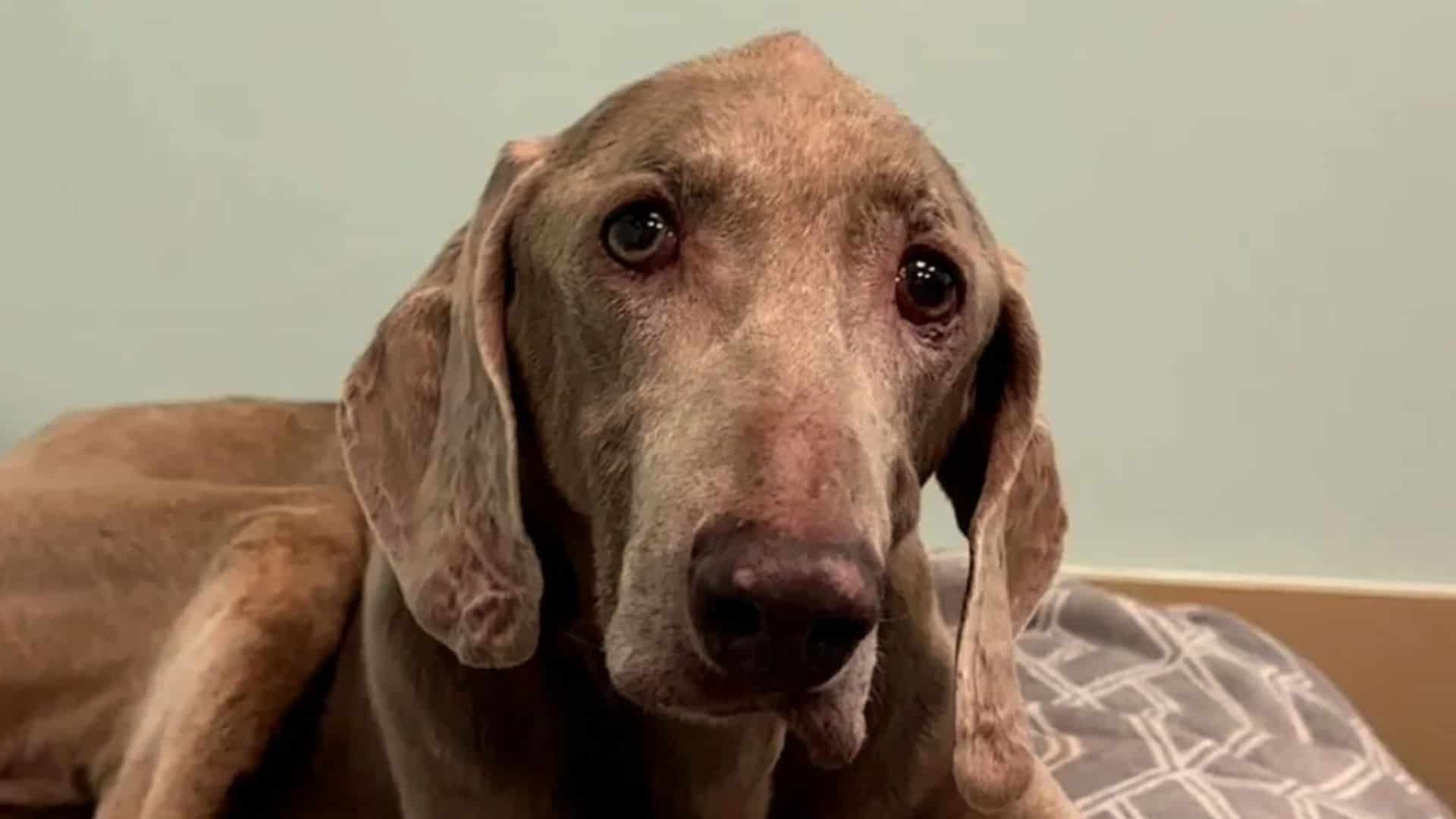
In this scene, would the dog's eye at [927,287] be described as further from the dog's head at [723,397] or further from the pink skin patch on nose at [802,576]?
the pink skin patch on nose at [802,576]

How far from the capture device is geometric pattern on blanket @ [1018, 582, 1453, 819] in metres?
2.25

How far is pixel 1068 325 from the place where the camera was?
3.10 m

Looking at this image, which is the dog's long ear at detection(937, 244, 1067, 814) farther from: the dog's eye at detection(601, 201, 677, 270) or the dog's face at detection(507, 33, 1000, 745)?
the dog's eye at detection(601, 201, 677, 270)

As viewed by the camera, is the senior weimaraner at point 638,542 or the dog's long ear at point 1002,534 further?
the dog's long ear at point 1002,534

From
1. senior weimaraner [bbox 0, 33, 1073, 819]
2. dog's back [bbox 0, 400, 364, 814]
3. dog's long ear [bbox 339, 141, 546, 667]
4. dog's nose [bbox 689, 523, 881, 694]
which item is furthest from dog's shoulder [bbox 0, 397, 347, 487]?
dog's nose [bbox 689, 523, 881, 694]

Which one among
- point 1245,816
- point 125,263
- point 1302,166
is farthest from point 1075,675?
point 125,263

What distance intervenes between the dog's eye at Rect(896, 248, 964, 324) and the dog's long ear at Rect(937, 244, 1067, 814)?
119mm

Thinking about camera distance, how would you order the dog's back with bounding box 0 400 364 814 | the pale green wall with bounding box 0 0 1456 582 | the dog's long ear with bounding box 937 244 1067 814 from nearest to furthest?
the dog's long ear with bounding box 937 244 1067 814
the dog's back with bounding box 0 400 364 814
the pale green wall with bounding box 0 0 1456 582

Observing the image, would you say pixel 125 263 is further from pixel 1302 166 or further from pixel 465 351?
pixel 1302 166

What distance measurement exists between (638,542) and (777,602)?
218 millimetres

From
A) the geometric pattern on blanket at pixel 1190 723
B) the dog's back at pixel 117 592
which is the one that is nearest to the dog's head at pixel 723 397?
the dog's back at pixel 117 592

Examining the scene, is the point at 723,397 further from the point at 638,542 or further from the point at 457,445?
the point at 457,445

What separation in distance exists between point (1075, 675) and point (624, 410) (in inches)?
55.1

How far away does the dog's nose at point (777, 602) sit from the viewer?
112 cm
